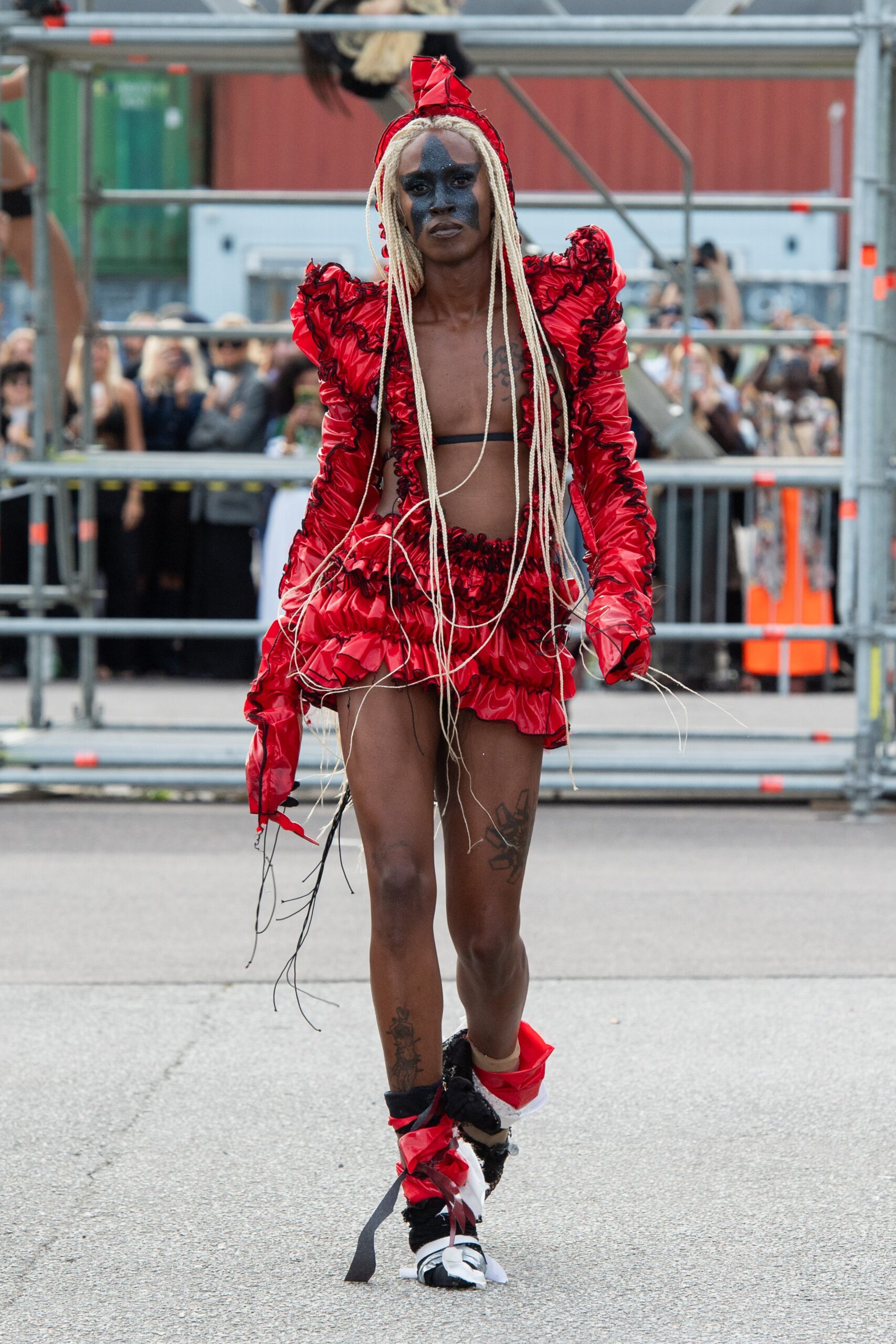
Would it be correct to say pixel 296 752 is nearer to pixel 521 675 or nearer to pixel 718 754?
pixel 521 675

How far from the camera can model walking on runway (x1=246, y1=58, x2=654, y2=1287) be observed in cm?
324

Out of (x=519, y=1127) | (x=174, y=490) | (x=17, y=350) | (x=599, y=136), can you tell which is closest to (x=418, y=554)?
(x=519, y=1127)

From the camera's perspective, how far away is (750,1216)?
3.48 m

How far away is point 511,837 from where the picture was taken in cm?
335

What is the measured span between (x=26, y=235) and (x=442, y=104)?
5912 millimetres

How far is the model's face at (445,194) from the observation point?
11.3 ft

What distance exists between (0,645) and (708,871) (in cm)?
760

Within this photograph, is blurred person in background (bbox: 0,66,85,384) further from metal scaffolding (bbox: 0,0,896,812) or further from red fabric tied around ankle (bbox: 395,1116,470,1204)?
red fabric tied around ankle (bbox: 395,1116,470,1204)

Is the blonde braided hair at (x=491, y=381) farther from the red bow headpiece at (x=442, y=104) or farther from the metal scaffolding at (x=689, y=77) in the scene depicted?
the metal scaffolding at (x=689, y=77)

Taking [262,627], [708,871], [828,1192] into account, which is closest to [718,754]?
[708,871]

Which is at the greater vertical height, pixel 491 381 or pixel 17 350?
pixel 17 350

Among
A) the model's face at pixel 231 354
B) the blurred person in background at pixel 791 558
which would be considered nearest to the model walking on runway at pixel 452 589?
the blurred person in background at pixel 791 558

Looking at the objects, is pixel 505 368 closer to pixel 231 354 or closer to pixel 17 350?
pixel 231 354

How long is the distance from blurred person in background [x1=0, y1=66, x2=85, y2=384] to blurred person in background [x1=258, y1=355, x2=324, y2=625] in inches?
61.4
